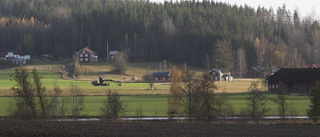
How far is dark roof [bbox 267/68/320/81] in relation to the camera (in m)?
69.0

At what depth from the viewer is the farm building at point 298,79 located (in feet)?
226

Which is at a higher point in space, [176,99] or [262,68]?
[262,68]

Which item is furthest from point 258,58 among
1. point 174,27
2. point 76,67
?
point 76,67

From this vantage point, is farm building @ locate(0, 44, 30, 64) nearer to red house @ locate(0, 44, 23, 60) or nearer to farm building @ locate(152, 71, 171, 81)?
red house @ locate(0, 44, 23, 60)

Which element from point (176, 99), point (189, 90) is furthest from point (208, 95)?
point (176, 99)

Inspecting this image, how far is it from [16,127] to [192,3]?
15932 cm

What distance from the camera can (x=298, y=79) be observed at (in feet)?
229

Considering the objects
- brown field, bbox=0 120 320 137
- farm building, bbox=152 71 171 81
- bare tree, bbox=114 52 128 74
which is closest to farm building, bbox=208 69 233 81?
farm building, bbox=152 71 171 81

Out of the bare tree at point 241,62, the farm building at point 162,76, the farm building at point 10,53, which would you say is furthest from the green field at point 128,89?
the farm building at point 10,53

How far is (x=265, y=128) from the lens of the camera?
101 feet

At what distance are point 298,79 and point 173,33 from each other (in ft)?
251

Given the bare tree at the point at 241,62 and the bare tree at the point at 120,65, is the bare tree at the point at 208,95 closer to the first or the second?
the bare tree at the point at 120,65

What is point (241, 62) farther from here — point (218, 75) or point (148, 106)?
point (148, 106)

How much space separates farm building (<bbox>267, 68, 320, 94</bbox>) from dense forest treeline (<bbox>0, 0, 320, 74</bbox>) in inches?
1949
